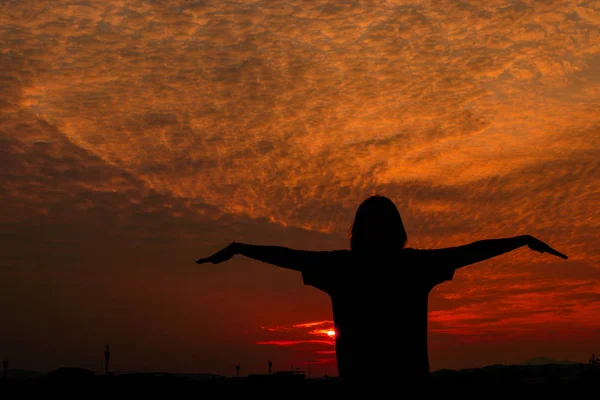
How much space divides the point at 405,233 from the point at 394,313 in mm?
589

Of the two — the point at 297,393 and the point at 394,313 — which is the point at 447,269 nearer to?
the point at 394,313

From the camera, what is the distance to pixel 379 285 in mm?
4938

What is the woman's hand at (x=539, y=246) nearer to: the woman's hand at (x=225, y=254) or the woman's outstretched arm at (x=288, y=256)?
the woman's outstretched arm at (x=288, y=256)

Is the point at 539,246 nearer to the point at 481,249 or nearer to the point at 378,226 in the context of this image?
the point at 481,249

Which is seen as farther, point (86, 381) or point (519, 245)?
point (86, 381)

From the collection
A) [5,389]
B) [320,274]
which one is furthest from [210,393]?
[320,274]

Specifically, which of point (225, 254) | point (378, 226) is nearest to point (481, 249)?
point (378, 226)

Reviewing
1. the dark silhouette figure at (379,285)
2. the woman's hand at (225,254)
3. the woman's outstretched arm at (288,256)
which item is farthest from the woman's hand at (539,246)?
the woman's hand at (225,254)

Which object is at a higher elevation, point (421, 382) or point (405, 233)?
point (405, 233)

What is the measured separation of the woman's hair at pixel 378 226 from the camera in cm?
497

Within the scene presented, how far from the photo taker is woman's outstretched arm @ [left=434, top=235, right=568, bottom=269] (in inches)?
201

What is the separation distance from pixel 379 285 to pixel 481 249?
83cm

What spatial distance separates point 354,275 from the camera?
4.98m

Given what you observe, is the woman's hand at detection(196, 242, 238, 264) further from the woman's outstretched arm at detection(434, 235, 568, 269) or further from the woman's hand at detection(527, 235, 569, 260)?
the woman's hand at detection(527, 235, 569, 260)
